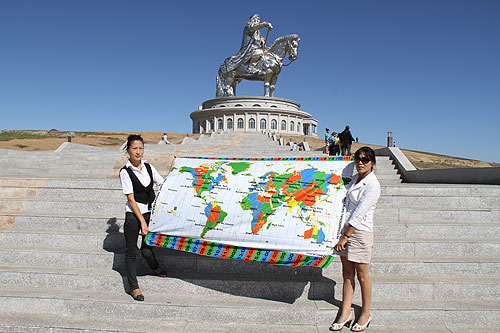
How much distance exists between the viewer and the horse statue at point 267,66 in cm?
4966

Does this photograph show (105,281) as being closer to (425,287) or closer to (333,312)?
(333,312)

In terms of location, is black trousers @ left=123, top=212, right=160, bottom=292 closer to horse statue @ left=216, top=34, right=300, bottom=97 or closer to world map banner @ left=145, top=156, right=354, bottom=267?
world map banner @ left=145, top=156, right=354, bottom=267

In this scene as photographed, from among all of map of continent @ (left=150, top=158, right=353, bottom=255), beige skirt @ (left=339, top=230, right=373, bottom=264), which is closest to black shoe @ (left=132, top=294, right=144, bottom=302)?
map of continent @ (left=150, top=158, right=353, bottom=255)

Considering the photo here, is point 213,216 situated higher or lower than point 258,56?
lower

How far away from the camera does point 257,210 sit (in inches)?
161

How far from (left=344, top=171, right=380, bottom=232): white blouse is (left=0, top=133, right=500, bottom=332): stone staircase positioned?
1.19 meters

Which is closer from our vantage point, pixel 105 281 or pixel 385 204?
pixel 105 281

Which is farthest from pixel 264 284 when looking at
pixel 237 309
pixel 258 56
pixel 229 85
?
pixel 229 85

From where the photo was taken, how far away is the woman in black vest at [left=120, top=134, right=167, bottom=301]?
160 inches

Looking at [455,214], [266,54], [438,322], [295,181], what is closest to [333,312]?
[438,322]

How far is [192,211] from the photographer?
14.0 feet

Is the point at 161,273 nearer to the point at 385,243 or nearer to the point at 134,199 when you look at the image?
the point at 134,199

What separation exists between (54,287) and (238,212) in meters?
2.78

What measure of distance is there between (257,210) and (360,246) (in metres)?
1.23
